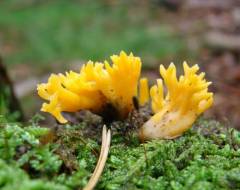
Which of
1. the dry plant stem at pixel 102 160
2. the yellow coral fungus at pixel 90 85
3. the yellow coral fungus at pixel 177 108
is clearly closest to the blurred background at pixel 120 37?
the yellow coral fungus at pixel 177 108

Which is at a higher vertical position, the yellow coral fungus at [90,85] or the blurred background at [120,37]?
the blurred background at [120,37]

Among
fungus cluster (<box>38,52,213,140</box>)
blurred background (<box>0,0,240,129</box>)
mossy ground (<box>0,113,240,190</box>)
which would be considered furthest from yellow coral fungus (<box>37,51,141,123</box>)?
blurred background (<box>0,0,240,129</box>)

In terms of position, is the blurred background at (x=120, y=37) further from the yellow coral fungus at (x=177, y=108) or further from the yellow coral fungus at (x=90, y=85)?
the yellow coral fungus at (x=90, y=85)

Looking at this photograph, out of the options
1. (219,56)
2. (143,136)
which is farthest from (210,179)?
(219,56)

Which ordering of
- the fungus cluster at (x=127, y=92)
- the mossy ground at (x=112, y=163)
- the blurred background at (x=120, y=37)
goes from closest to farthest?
the mossy ground at (x=112, y=163) → the fungus cluster at (x=127, y=92) → the blurred background at (x=120, y=37)

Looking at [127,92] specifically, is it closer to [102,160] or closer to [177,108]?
[177,108]

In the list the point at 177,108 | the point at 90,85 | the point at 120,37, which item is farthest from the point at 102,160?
the point at 120,37

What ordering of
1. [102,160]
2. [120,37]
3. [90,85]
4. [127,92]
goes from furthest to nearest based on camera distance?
[120,37], [127,92], [90,85], [102,160]
